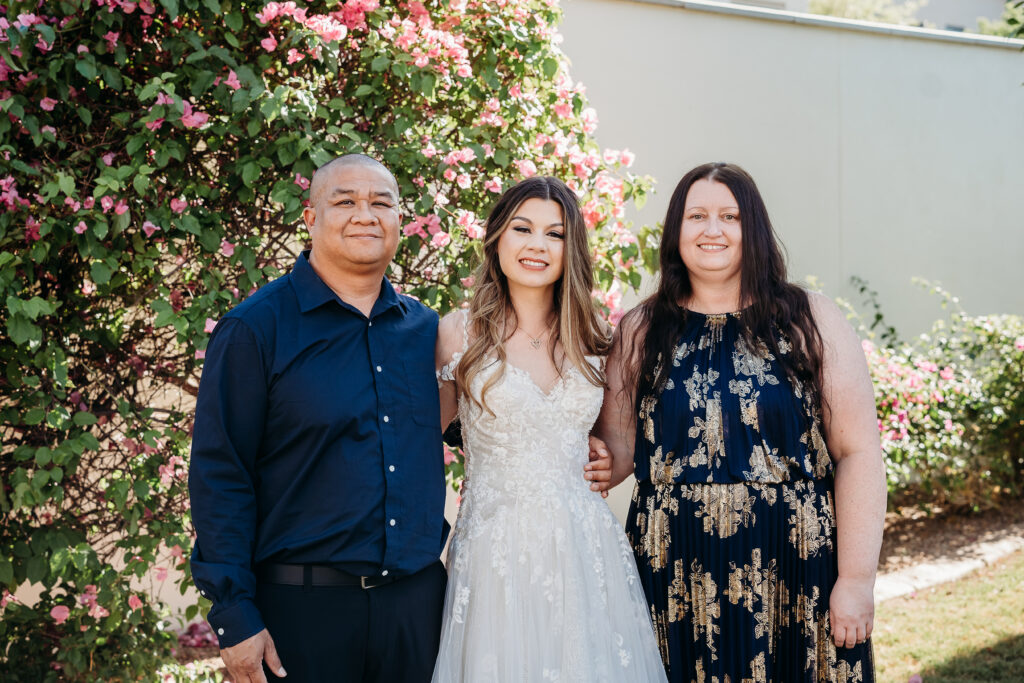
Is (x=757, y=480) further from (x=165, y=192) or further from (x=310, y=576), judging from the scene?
(x=165, y=192)

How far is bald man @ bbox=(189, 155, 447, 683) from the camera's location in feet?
8.23

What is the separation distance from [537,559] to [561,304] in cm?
82

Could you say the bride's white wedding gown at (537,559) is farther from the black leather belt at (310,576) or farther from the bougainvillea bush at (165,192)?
the bougainvillea bush at (165,192)

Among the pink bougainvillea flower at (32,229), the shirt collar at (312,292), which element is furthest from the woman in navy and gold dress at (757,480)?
the pink bougainvillea flower at (32,229)

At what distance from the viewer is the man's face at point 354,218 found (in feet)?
9.14

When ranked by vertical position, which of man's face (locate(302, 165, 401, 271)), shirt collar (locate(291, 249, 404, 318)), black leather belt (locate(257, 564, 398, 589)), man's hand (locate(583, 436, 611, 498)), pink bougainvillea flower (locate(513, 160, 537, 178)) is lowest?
black leather belt (locate(257, 564, 398, 589))

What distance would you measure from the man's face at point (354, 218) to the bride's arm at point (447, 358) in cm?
38

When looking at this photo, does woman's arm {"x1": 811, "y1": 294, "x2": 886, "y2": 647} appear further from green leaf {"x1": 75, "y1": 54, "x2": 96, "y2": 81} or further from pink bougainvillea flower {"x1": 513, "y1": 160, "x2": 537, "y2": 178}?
green leaf {"x1": 75, "y1": 54, "x2": 96, "y2": 81}

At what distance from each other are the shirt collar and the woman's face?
0.94 metres

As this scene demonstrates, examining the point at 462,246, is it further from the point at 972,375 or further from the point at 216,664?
the point at 972,375

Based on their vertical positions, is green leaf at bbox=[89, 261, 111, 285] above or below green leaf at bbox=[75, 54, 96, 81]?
below

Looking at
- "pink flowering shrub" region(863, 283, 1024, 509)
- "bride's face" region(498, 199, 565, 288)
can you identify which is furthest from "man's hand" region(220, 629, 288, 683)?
"pink flowering shrub" region(863, 283, 1024, 509)

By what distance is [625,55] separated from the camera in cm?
658

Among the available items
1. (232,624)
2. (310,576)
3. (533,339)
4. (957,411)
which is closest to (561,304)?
(533,339)
